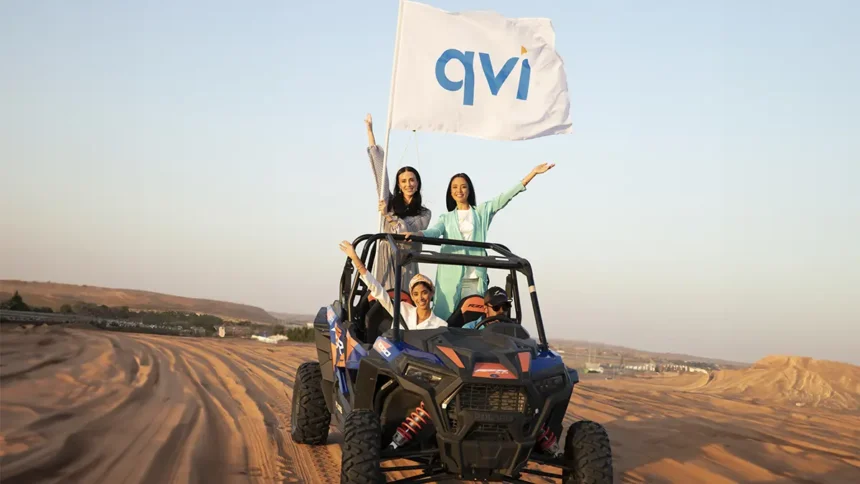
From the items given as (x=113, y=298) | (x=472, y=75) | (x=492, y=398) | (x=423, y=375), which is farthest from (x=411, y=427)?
(x=113, y=298)

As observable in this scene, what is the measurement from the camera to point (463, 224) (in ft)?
25.9

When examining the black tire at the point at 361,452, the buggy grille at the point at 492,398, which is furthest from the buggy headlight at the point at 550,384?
the black tire at the point at 361,452

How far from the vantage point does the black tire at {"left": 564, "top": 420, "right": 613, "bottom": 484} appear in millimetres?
5211

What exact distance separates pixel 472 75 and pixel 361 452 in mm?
5996

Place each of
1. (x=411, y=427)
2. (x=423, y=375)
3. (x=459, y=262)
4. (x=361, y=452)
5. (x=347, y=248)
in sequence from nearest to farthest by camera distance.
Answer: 1. (x=361, y=452)
2. (x=423, y=375)
3. (x=411, y=427)
4. (x=459, y=262)
5. (x=347, y=248)

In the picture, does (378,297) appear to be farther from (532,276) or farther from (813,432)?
(813,432)

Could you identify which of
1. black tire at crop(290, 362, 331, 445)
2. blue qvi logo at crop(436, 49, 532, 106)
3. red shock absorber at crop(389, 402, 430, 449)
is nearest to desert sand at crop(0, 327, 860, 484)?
black tire at crop(290, 362, 331, 445)

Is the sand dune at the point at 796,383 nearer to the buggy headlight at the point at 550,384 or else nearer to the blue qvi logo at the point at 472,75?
the blue qvi logo at the point at 472,75

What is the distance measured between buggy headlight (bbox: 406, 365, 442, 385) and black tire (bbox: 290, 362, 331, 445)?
2.77m

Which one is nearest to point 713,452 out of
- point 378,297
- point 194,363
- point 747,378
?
point 378,297

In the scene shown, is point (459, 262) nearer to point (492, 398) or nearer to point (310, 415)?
point (492, 398)

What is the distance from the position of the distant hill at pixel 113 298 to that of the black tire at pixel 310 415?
5504 centimetres

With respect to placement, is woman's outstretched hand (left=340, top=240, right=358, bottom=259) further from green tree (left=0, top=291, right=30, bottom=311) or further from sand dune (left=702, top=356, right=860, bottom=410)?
green tree (left=0, top=291, right=30, bottom=311)

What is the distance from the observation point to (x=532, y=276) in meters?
6.01
